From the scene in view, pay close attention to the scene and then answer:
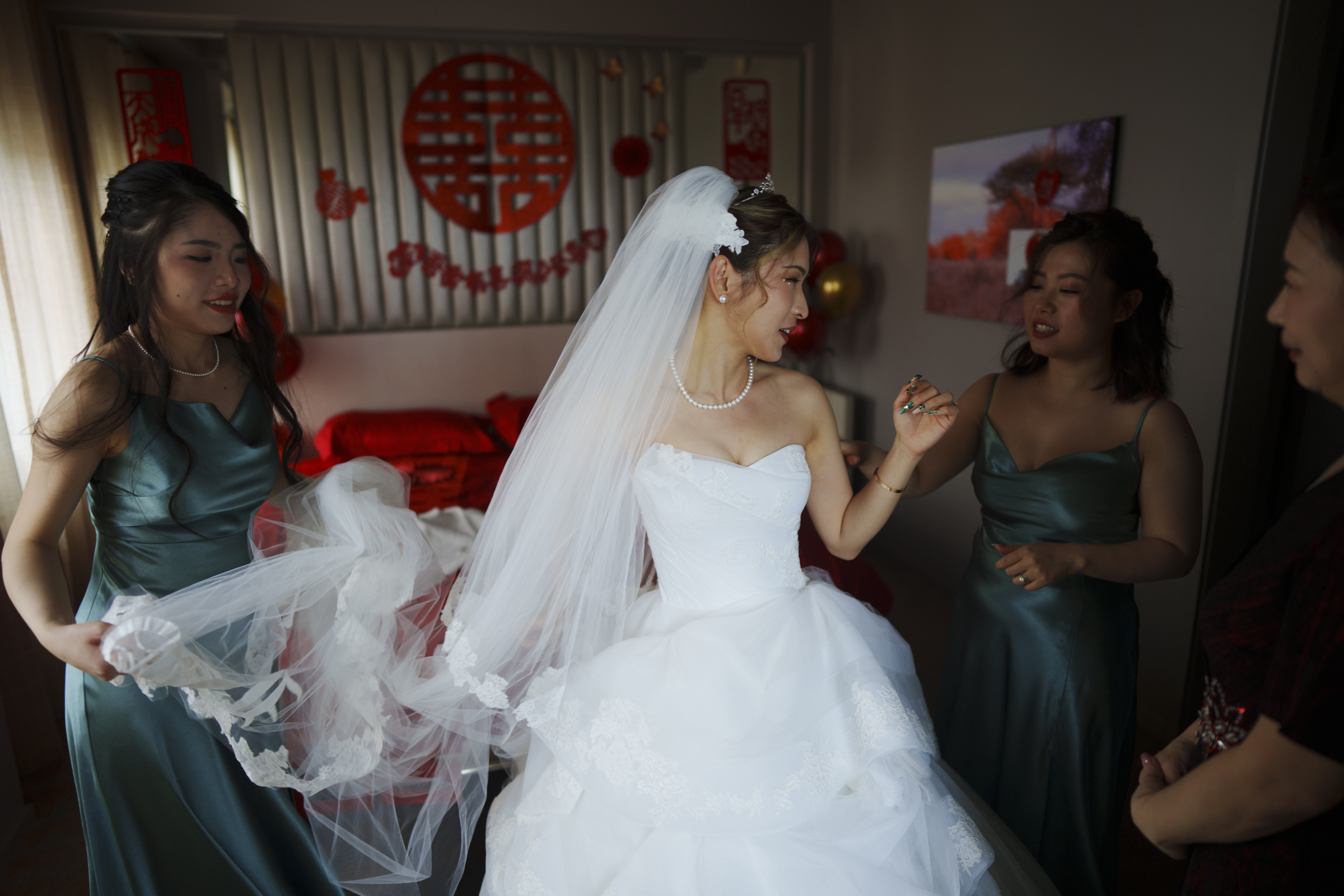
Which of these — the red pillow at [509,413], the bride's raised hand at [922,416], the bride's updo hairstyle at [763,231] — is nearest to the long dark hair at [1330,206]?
the bride's raised hand at [922,416]

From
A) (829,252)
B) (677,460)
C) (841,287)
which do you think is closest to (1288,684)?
(677,460)

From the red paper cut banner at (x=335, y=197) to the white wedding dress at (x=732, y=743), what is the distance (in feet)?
9.90

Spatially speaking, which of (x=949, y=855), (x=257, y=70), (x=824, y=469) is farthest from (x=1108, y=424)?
(x=257, y=70)

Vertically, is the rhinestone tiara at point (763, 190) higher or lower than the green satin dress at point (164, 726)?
higher

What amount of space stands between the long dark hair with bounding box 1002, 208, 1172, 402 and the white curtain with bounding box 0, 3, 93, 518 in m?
2.99

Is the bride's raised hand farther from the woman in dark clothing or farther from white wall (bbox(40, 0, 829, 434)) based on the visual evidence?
white wall (bbox(40, 0, 829, 434))

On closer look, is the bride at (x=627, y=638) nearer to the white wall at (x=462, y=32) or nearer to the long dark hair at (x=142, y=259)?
the long dark hair at (x=142, y=259)

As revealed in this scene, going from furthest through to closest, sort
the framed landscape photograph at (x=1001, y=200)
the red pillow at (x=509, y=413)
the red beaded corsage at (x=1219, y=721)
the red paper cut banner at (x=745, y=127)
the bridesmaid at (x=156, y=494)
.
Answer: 1. the red paper cut banner at (x=745, y=127)
2. the red pillow at (x=509, y=413)
3. the framed landscape photograph at (x=1001, y=200)
4. the bridesmaid at (x=156, y=494)
5. the red beaded corsage at (x=1219, y=721)

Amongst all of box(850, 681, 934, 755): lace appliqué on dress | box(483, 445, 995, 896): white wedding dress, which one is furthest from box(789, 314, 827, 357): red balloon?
box(850, 681, 934, 755): lace appliqué on dress

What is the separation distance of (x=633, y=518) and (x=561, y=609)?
216mm

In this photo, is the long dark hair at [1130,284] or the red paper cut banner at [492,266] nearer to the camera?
the long dark hair at [1130,284]

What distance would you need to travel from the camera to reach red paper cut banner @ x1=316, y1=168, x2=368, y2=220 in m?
3.76

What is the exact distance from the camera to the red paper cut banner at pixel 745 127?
4391 millimetres

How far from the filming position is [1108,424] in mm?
1659
